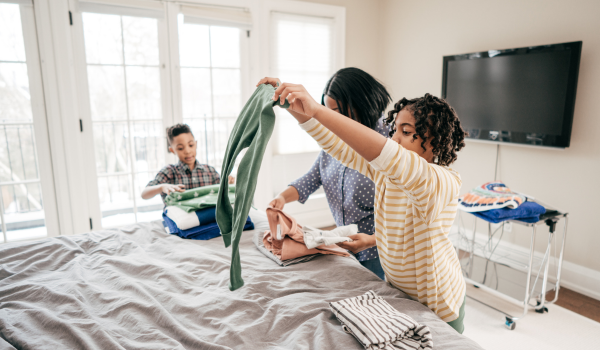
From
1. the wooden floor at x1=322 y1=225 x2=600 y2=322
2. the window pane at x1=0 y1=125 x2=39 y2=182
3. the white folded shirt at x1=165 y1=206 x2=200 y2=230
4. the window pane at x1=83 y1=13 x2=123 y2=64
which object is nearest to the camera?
the white folded shirt at x1=165 y1=206 x2=200 y2=230

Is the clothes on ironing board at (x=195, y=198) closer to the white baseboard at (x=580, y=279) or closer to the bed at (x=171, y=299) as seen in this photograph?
the bed at (x=171, y=299)

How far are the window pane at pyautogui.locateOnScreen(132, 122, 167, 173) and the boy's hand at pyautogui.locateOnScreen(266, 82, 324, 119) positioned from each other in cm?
239

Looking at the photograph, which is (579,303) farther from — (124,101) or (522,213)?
(124,101)

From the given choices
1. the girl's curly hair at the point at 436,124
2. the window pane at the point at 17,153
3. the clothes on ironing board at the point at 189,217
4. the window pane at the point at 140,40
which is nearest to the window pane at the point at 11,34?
the window pane at the point at 17,153

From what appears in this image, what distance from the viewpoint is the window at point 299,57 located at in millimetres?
3479

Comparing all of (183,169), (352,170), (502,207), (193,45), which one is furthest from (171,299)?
(193,45)

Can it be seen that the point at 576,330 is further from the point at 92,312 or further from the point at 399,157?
the point at 92,312

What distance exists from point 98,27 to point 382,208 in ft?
8.72

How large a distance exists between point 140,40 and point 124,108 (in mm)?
543

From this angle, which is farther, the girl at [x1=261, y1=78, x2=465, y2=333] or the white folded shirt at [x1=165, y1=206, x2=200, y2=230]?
the white folded shirt at [x1=165, y1=206, x2=200, y2=230]

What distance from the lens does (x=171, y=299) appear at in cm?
109

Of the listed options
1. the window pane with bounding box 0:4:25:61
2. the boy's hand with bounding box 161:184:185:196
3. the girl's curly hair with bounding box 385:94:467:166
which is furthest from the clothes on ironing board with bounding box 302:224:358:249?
the window pane with bounding box 0:4:25:61

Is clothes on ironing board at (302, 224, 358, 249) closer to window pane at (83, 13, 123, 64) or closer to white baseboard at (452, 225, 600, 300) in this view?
white baseboard at (452, 225, 600, 300)

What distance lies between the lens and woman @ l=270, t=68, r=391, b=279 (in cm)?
143
